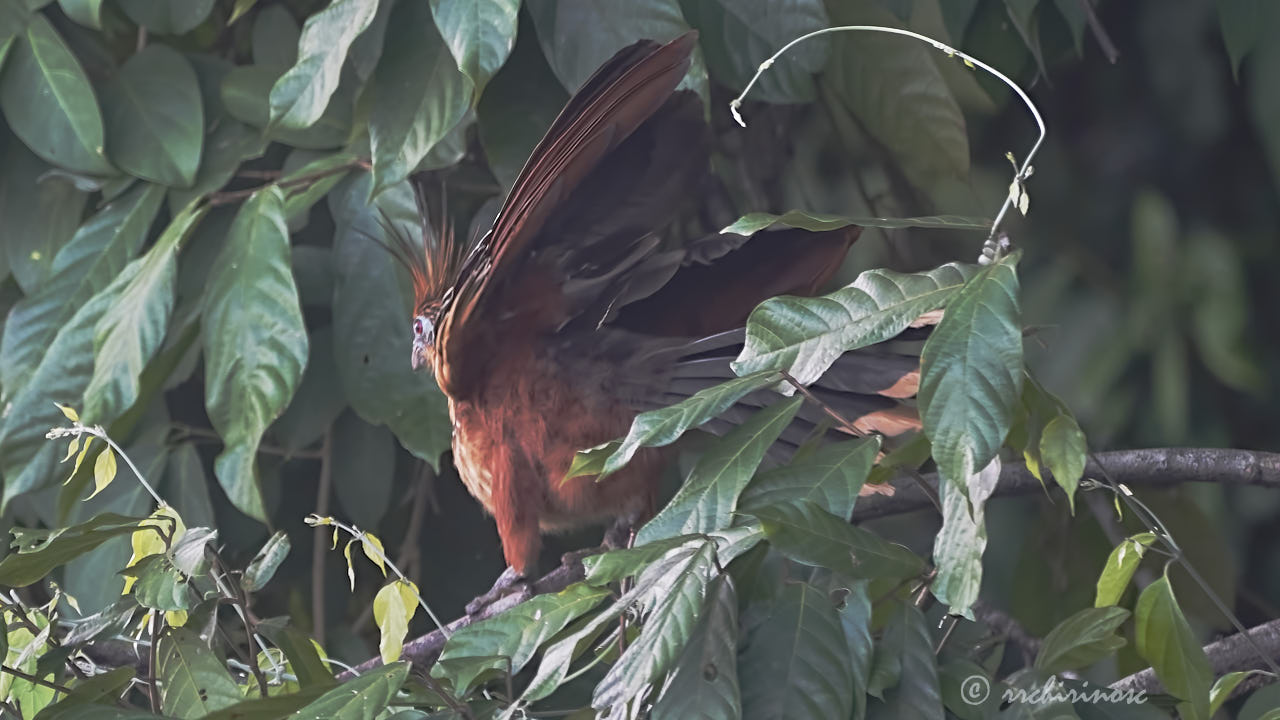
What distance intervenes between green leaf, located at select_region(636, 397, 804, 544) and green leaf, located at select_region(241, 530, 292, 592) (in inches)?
8.7

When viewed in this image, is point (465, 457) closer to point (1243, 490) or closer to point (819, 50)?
point (819, 50)

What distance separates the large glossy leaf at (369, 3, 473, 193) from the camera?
0.92m

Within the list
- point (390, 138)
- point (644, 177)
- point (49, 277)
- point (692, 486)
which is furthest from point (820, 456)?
point (49, 277)

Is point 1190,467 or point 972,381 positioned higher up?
point 972,381

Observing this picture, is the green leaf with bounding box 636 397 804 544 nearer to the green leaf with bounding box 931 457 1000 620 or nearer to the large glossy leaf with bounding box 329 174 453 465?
the green leaf with bounding box 931 457 1000 620

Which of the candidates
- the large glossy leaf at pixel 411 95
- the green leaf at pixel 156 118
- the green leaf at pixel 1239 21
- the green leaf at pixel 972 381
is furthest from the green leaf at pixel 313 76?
the green leaf at pixel 1239 21

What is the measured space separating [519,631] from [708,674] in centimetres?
11

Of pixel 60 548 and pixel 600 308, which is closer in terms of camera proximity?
pixel 60 548

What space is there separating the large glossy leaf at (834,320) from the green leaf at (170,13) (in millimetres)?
803

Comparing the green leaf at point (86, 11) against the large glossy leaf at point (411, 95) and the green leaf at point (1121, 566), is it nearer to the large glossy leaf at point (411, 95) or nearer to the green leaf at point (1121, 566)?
the large glossy leaf at point (411, 95)

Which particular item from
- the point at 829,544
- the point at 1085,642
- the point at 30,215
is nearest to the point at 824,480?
the point at 829,544

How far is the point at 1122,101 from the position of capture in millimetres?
1496

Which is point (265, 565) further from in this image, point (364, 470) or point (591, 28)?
point (364, 470)

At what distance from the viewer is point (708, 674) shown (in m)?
0.55
